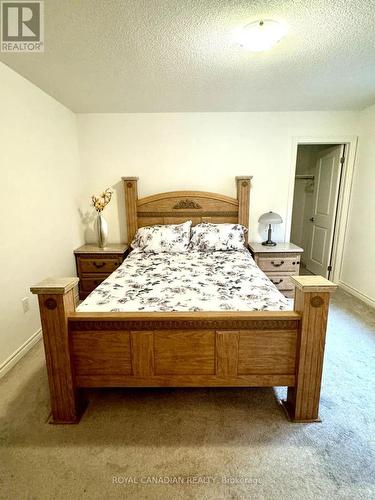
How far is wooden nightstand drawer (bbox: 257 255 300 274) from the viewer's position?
3135 millimetres

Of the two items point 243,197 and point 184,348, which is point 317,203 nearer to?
point 243,197

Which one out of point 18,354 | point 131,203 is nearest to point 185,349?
point 18,354

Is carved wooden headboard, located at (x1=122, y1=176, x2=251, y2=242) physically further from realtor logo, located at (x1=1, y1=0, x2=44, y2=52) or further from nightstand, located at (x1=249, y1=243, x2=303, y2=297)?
realtor logo, located at (x1=1, y1=0, x2=44, y2=52)

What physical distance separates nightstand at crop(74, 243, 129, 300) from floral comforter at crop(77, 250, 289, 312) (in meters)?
0.48

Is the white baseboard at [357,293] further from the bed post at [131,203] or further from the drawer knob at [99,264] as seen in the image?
the drawer knob at [99,264]

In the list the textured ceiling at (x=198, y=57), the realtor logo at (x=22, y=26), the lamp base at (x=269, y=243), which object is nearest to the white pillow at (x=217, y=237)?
the lamp base at (x=269, y=243)

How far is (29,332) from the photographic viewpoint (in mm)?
2344

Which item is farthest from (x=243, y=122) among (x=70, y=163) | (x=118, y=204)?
(x=70, y=163)

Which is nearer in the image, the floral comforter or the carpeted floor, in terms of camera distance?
the carpeted floor

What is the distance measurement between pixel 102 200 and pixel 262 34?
256 centimetres

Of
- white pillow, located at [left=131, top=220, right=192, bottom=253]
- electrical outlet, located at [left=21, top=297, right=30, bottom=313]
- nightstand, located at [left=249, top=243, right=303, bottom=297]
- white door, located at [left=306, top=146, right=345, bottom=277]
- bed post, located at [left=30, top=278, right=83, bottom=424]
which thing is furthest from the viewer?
white door, located at [left=306, top=146, right=345, bottom=277]

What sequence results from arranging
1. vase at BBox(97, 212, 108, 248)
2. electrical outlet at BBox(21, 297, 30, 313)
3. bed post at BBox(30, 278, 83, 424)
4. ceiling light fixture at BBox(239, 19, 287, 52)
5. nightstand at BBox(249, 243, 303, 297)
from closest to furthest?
bed post at BBox(30, 278, 83, 424) < ceiling light fixture at BBox(239, 19, 287, 52) < electrical outlet at BBox(21, 297, 30, 313) < nightstand at BBox(249, 243, 303, 297) < vase at BBox(97, 212, 108, 248)

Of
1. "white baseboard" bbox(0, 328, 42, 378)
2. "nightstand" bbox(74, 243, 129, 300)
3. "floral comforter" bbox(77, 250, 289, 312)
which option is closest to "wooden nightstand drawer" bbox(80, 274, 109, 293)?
"nightstand" bbox(74, 243, 129, 300)

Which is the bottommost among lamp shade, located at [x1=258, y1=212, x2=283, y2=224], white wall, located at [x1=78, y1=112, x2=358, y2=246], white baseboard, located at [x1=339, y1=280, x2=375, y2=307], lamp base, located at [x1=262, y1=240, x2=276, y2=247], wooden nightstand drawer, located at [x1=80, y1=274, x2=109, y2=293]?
white baseboard, located at [x1=339, y1=280, x2=375, y2=307]
